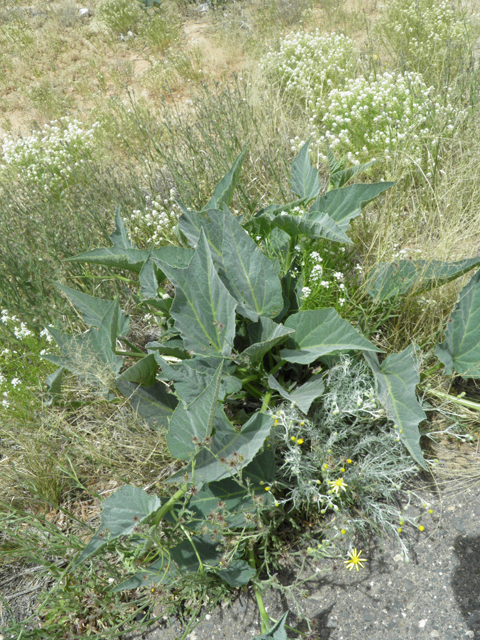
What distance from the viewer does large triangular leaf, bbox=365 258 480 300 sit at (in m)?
1.69

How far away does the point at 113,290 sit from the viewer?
2602mm

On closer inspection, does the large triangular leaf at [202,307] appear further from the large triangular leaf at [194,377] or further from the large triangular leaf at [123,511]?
the large triangular leaf at [123,511]

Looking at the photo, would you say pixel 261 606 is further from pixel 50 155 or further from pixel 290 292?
pixel 50 155

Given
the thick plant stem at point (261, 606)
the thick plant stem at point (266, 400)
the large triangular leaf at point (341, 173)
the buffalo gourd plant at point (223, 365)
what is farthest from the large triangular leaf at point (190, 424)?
the large triangular leaf at point (341, 173)

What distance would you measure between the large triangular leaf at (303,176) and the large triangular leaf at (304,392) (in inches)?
33.5

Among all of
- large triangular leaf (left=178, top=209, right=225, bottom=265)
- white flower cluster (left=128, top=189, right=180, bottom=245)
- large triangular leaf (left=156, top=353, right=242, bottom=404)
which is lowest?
large triangular leaf (left=156, top=353, right=242, bottom=404)

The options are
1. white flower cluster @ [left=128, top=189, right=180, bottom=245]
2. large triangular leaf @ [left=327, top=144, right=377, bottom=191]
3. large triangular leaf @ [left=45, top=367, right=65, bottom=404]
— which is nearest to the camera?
large triangular leaf @ [left=45, top=367, right=65, bottom=404]

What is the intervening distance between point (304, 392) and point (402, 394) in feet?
1.16

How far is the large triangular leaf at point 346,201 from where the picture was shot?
5.47ft

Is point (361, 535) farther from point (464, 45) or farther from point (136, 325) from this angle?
point (464, 45)

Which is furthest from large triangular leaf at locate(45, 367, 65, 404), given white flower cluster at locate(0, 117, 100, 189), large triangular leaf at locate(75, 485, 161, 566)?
white flower cluster at locate(0, 117, 100, 189)

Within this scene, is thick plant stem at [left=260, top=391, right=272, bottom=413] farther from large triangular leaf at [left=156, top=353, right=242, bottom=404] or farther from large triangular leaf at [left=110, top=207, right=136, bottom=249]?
large triangular leaf at [left=110, top=207, right=136, bottom=249]

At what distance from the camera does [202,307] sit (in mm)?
1596

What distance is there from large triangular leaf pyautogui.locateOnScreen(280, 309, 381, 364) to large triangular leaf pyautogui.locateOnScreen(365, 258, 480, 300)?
0.44m
